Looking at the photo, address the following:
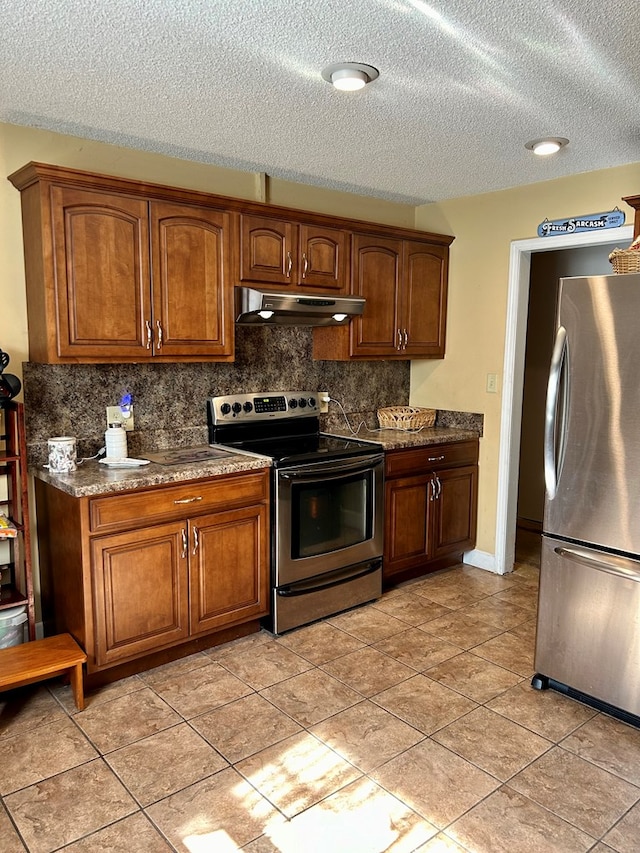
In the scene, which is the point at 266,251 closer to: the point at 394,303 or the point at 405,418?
the point at 394,303

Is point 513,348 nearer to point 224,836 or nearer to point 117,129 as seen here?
point 117,129

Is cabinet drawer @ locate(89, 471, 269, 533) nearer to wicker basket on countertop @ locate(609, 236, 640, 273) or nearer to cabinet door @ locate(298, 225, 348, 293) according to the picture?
cabinet door @ locate(298, 225, 348, 293)

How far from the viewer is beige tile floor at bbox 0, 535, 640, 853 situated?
195 centimetres

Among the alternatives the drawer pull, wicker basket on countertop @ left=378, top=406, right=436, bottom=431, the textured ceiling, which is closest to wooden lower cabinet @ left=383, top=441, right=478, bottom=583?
wicker basket on countertop @ left=378, top=406, right=436, bottom=431

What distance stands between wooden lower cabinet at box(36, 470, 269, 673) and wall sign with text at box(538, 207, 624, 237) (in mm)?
2200

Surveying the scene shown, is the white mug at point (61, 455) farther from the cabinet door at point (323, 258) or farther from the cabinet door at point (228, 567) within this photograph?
the cabinet door at point (323, 258)

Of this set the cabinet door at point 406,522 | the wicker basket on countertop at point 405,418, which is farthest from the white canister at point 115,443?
the wicker basket on countertop at point 405,418

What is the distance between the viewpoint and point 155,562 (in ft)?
9.21

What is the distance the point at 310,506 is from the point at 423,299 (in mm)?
1690

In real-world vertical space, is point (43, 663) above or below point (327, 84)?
below

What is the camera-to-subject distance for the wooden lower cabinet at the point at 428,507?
12.4 ft

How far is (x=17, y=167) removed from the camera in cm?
281

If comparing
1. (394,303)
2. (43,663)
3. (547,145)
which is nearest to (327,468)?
(394,303)

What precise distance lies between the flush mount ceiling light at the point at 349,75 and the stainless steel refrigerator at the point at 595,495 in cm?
110
